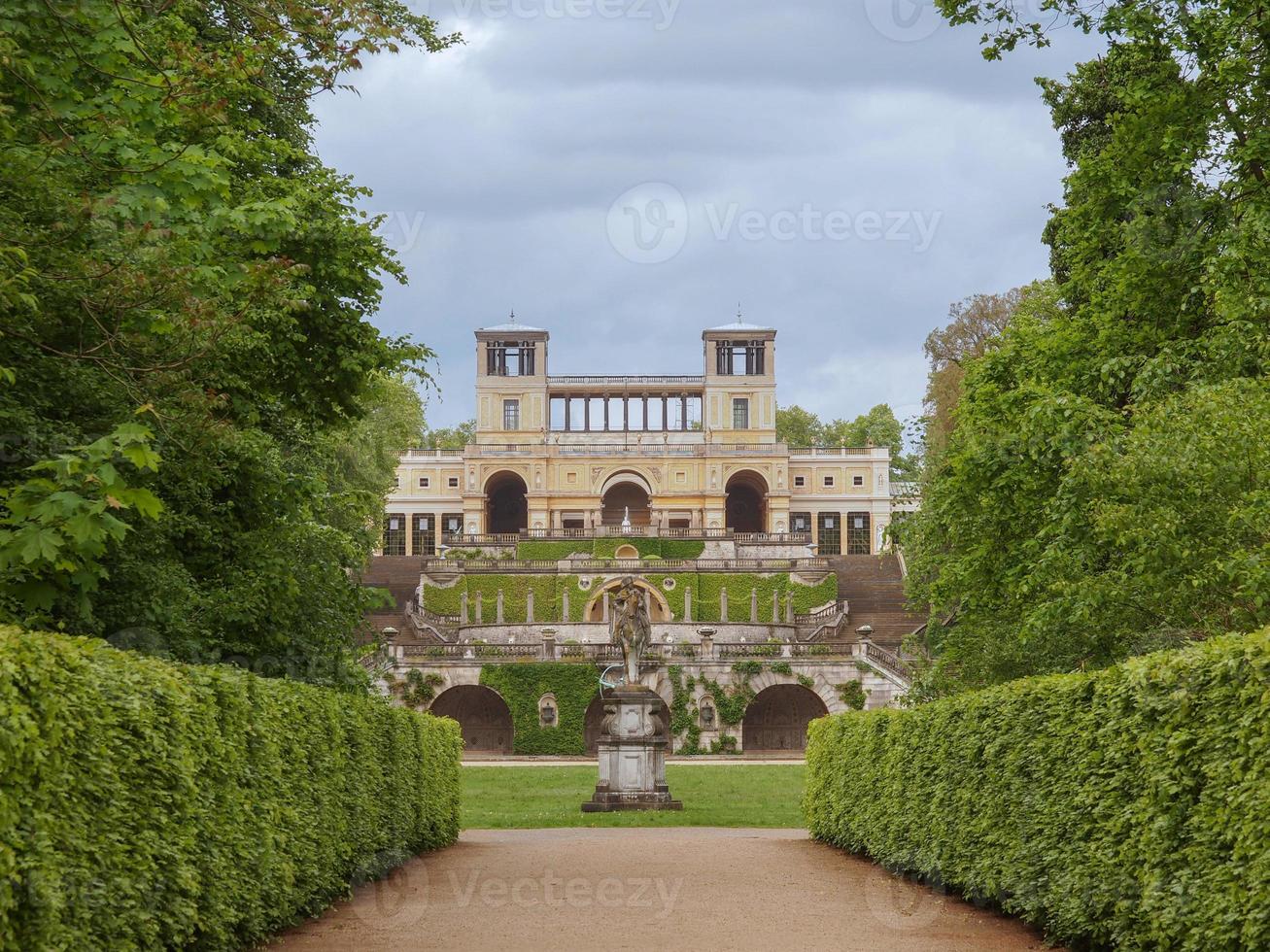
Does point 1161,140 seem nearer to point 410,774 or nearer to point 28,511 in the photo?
point 410,774

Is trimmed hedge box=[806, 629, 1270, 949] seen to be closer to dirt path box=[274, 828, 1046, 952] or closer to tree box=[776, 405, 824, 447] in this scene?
dirt path box=[274, 828, 1046, 952]

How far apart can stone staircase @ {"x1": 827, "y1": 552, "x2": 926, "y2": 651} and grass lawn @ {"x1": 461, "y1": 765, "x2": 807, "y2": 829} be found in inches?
797

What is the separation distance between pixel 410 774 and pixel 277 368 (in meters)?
5.21

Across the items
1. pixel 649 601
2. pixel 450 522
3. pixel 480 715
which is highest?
pixel 450 522

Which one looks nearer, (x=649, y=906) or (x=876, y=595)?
(x=649, y=906)

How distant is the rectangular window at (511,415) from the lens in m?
89.1

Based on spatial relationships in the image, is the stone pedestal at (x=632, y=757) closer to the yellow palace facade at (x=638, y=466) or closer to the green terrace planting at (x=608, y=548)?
the green terrace planting at (x=608, y=548)

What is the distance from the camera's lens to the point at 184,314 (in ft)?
32.7

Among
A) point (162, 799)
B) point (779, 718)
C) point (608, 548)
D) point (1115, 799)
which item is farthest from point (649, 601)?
point (162, 799)

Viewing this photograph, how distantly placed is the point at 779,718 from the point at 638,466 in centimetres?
3582

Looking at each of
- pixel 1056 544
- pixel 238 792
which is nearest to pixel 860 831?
pixel 1056 544

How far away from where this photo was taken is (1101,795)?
8758 millimetres

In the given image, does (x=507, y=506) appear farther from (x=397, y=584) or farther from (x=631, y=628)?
(x=631, y=628)

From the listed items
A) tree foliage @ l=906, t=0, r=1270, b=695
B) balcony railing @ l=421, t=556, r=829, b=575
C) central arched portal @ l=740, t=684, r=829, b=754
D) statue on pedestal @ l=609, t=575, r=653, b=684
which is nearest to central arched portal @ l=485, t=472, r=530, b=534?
balcony railing @ l=421, t=556, r=829, b=575
